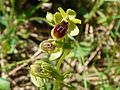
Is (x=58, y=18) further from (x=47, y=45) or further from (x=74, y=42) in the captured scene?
(x=74, y=42)

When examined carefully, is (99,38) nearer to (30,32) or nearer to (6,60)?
(30,32)

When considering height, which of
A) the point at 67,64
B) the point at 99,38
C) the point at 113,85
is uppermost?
the point at 99,38

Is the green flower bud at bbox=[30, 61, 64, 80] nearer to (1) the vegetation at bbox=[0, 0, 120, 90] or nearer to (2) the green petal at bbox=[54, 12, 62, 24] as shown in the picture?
(2) the green petal at bbox=[54, 12, 62, 24]

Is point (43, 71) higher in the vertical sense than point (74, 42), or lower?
lower

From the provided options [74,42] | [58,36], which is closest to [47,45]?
[58,36]

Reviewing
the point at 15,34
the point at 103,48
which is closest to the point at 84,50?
the point at 103,48

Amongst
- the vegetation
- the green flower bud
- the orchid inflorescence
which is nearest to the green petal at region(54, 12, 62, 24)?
the orchid inflorescence

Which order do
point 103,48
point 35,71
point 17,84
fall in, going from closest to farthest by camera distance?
1. point 35,71
2. point 17,84
3. point 103,48

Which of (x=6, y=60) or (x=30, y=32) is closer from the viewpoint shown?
(x=6, y=60)
